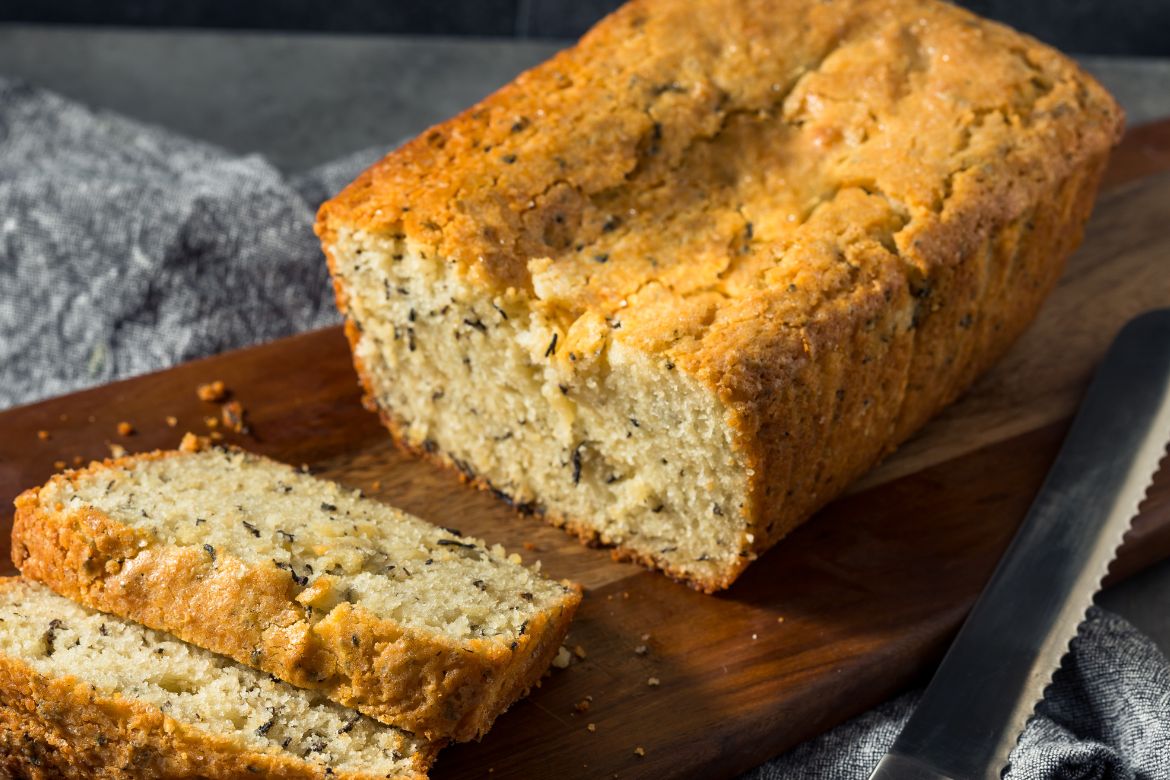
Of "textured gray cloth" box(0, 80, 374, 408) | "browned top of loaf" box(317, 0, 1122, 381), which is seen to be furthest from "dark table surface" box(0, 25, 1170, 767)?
"browned top of loaf" box(317, 0, 1122, 381)

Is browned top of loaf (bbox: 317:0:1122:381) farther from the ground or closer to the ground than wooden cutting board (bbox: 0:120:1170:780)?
farther from the ground

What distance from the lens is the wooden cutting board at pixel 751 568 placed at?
3.33 metres

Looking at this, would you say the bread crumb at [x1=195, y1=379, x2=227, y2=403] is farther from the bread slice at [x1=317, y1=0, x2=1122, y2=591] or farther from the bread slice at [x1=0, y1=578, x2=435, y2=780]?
the bread slice at [x1=0, y1=578, x2=435, y2=780]

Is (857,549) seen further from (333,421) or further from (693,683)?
(333,421)

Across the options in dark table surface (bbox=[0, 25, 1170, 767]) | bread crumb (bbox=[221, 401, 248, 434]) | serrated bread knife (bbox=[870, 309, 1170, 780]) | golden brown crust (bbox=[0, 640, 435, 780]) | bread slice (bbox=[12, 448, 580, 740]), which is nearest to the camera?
golden brown crust (bbox=[0, 640, 435, 780])

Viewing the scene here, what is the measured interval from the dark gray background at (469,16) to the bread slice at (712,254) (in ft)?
9.77

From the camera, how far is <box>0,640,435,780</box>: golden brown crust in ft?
9.45

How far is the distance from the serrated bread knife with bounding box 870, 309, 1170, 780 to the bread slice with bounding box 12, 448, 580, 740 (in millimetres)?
912

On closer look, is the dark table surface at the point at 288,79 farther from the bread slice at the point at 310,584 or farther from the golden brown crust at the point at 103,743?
the golden brown crust at the point at 103,743

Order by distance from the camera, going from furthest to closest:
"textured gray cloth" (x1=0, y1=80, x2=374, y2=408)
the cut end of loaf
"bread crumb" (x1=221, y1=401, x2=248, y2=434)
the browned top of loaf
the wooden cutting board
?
"textured gray cloth" (x1=0, y1=80, x2=374, y2=408) → "bread crumb" (x1=221, y1=401, x2=248, y2=434) → the browned top of loaf → the cut end of loaf → the wooden cutting board

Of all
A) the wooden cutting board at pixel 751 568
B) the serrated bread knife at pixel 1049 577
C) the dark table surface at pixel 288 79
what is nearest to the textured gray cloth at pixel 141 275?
the wooden cutting board at pixel 751 568

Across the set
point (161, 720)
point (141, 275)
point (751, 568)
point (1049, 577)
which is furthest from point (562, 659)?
point (141, 275)

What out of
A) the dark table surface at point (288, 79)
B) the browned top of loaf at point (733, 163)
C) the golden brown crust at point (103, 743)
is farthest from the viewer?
the dark table surface at point (288, 79)

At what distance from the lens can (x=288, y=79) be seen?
677 centimetres
